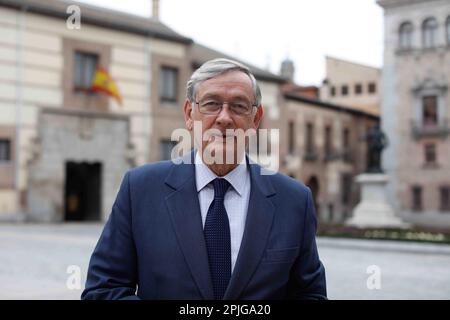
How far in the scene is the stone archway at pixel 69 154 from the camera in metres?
25.0

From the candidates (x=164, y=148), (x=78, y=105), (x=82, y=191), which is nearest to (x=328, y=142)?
(x=164, y=148)

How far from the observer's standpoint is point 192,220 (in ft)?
8.61

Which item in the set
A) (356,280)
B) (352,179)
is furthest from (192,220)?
(352,179)

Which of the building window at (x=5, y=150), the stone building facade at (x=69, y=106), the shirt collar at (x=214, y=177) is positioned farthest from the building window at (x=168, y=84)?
the shirt collar at (x=214, y=177)

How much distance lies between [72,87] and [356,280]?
1838 cm

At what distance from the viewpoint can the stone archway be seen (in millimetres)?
25031

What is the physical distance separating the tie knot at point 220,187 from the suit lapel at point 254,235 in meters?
0.12

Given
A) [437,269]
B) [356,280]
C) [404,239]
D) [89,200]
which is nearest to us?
[356,280]

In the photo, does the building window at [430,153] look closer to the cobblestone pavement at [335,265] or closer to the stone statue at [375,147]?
the stone statue at [375,147]

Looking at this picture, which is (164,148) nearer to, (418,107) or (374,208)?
(374,208)

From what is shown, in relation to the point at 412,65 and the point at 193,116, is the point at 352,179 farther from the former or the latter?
the point at 193,116

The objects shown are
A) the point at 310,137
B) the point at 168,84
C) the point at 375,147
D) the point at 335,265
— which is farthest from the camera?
the point at 310,137

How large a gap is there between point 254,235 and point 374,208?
76.8 ft

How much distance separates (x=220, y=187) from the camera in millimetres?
2713
